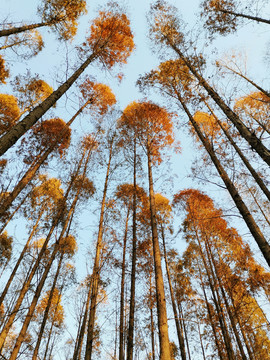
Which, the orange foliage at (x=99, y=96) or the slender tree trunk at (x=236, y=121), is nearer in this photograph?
the slender tree trunk at (x=236, y=121)

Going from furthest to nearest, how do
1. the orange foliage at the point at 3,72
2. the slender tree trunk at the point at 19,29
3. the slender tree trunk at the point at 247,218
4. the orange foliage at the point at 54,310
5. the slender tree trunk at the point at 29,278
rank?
the orange foliage at the point at 54,310
the orange foliage at the point at 3,72
the slender tree trunk at the point at 29,278
the slender tree trunk at the point at 19,29
the slender tree trunk at the point at 247,218

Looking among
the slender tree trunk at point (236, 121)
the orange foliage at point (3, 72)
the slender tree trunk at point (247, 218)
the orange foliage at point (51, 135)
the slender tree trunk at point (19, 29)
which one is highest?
the orange foliage at point (3, 72)

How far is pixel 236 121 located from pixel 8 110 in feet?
43.0

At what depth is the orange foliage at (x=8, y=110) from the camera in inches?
458

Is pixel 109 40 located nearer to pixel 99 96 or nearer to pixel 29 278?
pixel 99 96

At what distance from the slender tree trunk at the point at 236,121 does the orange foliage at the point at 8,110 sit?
10152 millimetres

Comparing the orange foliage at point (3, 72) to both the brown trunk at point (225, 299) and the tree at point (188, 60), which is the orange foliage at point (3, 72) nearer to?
the tree at point (188, 60)

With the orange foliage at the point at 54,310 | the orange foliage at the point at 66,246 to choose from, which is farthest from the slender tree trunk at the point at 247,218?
the orange foliage at the point at 54,310

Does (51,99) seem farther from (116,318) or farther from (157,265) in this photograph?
(116,318)

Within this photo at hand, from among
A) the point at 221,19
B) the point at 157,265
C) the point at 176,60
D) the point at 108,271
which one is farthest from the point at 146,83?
the point at 108,271

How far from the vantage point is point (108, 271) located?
833cm

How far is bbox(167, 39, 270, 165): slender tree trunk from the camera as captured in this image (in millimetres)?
3857

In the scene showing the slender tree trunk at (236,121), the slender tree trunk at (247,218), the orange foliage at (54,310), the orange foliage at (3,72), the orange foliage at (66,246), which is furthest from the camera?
the orange foliage at (54,310)

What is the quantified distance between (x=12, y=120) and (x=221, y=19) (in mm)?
11836
